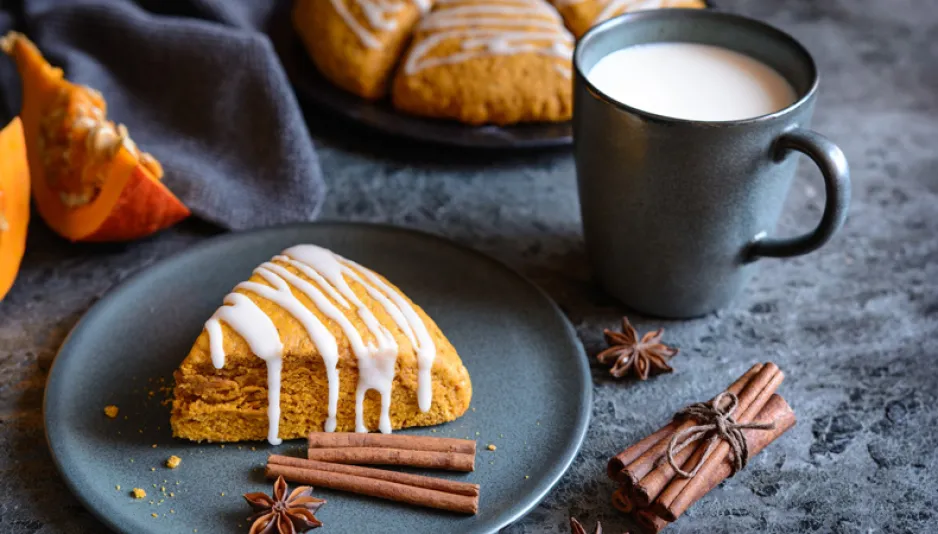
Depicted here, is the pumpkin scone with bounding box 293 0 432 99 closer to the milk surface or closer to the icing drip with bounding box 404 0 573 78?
the icing drip with bounding box 404 0 573 78

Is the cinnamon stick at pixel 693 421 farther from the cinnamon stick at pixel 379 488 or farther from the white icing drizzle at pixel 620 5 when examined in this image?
the white icing drizzle at pixel 620 5

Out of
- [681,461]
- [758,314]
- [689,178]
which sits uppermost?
[689,178]

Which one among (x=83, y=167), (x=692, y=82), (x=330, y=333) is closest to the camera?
(x=330, y=333)

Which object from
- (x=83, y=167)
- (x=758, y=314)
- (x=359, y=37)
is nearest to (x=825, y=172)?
(x=758, y=314)

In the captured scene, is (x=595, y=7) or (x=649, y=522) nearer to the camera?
(x=649, y=522)

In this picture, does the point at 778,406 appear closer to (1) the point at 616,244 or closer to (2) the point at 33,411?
(1) the point at 616,244

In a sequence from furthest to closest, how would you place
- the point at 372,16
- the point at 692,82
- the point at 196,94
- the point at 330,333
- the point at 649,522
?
the point at 372,16 → the point at 196,94 → the point at 692,82 → the point at 330,333 → the point at 649,522

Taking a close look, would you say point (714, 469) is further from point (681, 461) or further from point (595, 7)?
point (595, 7)
